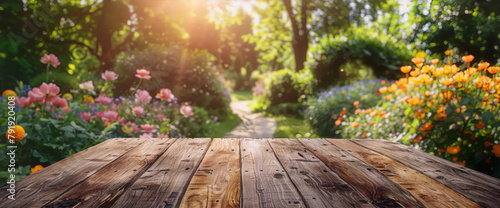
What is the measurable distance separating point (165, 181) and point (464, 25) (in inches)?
216

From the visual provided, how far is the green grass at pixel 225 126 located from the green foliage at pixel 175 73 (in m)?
0.72

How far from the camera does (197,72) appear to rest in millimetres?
7883

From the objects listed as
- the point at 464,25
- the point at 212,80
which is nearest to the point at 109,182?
the point at 464,25

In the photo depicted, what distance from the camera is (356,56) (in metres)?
9.14

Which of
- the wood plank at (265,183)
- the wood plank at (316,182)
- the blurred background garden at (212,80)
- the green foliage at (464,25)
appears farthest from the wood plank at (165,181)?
the green foliage at (464,25)

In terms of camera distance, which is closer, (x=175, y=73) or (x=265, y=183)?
(x=265, y=183)

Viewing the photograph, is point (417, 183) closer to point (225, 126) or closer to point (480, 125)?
point (480, 125)

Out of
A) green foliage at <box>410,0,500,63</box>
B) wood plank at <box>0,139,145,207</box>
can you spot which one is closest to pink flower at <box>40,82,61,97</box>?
wood plank at <box>0,139,145,207</box>

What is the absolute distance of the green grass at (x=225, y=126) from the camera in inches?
256

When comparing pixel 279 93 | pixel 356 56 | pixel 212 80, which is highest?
pixel 356 56

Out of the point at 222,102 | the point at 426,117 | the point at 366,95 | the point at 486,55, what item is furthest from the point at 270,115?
the point at 426,117

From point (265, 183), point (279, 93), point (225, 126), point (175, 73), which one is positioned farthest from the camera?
point (279, 93)

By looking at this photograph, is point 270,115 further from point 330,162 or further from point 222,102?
point 330,162

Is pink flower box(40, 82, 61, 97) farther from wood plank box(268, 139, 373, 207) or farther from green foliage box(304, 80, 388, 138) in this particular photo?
green foliage box(304, 80, 388, 138)
